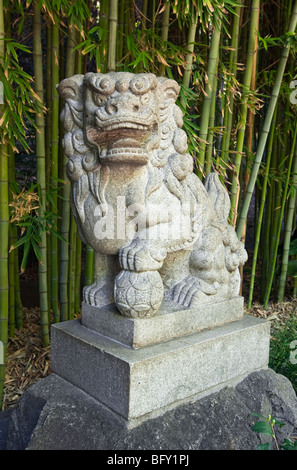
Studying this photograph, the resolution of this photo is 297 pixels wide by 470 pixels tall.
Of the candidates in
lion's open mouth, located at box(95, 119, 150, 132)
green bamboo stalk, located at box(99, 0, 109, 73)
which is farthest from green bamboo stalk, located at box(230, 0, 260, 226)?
lion's open mouth, located at box(95, 119, 150, 132)

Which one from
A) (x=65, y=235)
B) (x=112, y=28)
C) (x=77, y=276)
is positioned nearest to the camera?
(x=112, y=28)

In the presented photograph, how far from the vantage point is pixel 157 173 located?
1778mm

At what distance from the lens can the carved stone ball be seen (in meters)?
1.65

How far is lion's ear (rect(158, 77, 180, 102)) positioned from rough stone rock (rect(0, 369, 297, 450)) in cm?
132

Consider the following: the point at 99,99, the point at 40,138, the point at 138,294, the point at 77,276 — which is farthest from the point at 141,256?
the point at 77,276

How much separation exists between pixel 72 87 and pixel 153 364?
1155 mm

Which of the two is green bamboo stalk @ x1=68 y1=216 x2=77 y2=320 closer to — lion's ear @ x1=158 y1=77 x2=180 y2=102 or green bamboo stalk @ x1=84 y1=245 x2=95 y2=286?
green bamboo stalk @ x1=84 y1=245 x2=95 y2=286

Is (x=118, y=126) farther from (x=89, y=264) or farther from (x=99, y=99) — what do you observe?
(x=89, y=264)

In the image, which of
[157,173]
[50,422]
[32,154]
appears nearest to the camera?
[50,422]

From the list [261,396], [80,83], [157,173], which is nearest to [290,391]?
[261,396]

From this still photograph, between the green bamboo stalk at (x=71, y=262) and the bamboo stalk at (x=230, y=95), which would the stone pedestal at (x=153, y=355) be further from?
the bamboo stalk at (x=230, y=95)

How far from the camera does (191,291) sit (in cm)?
190

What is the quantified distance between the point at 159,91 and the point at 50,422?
142 centimetres

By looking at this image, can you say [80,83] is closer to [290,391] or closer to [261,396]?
[261,396]
